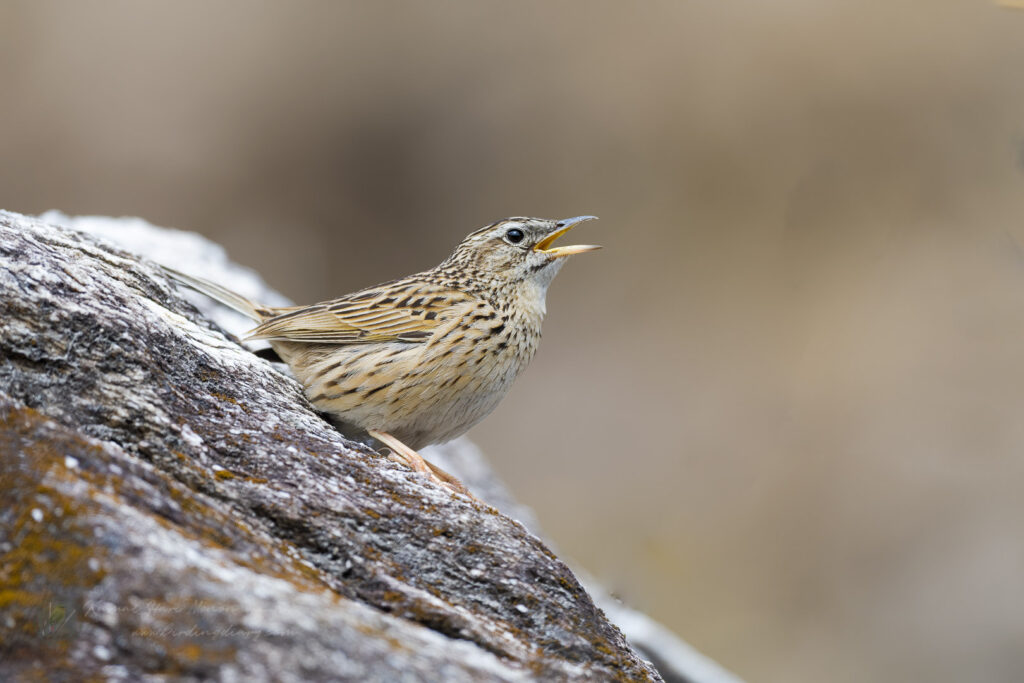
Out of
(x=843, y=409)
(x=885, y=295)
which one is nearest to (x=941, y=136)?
(x=885, y=295)

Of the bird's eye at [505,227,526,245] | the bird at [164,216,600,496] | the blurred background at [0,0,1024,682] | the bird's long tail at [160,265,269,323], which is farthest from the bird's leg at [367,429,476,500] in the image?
the blurred background at [0,0,1024,682]

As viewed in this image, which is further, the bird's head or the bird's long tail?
the bird's head

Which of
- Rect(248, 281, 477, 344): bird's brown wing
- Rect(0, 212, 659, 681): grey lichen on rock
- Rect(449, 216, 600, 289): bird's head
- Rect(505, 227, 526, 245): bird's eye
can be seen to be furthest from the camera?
Rect(505, 227, 526, 245): bird's eye

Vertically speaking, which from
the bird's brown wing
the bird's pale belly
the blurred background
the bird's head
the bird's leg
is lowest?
the bird's leg

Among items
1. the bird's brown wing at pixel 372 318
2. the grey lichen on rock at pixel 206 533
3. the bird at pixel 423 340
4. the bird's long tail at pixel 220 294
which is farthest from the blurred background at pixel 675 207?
the grey lichen on rock at pixel 206 533

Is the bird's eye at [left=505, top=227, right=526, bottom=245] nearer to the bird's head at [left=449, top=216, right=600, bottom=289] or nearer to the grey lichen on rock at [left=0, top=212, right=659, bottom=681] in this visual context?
the bird's head at [left=449, top=216, right=600, bottom=289]

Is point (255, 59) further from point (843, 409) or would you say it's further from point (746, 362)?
point (843, 409)

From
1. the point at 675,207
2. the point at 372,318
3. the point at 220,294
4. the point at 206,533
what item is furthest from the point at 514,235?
the point at 675,207
